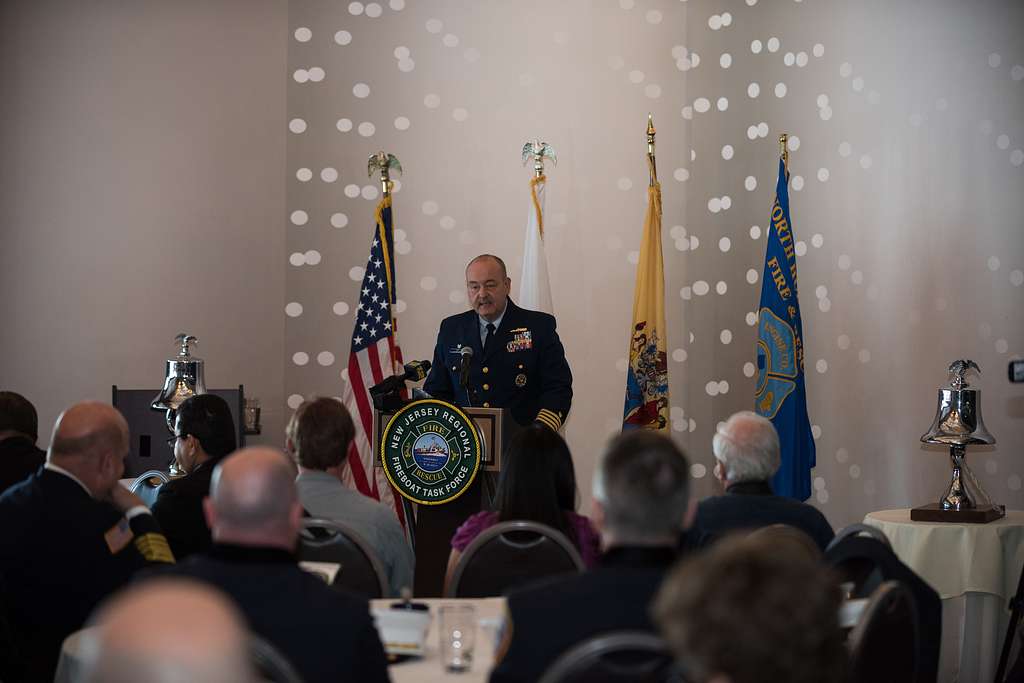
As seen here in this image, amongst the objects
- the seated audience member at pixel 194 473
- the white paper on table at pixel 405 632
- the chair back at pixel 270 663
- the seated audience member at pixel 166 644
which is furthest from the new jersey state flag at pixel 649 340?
the seated audience member at pixel 166 644

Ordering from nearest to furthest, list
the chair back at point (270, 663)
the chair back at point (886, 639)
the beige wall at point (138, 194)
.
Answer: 1. the chair back at point (270, 663)
2. the chair back at point (886, 639)
3. the beige wall at point (138, 194)

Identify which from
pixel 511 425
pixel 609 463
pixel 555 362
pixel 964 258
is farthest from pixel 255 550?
pixel 964 258

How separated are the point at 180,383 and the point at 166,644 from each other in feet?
16.7

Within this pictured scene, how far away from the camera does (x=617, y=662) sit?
1832mm

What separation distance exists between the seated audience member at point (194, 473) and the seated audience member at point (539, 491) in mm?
802

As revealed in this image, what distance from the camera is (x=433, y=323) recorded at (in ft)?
23.2

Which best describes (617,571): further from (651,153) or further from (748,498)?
(651,153)

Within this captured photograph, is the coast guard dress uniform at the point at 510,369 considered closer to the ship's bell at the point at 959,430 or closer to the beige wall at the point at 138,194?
the ship's bell at the point at 959,430

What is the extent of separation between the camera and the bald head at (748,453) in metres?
3.35

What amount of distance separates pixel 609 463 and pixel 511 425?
2.83m

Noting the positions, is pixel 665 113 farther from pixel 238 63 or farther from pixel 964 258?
pixel 238 63

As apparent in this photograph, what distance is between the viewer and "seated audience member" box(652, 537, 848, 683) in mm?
1342

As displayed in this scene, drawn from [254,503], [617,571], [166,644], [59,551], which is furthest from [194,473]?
[166,644]

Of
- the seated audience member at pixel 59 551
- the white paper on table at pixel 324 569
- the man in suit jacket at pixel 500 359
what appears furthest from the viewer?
the man in suit jacket at pixel 500 359
